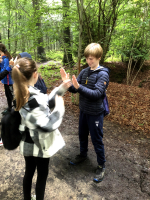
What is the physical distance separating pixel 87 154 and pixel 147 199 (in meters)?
1.36

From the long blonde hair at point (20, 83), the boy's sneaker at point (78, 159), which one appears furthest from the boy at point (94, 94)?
the long blonde hair at point (20, 83)

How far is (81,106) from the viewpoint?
240 centimetres

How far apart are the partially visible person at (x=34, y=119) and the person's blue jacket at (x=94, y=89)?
434 mm

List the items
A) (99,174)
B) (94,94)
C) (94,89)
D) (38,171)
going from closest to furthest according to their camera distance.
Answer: (38,171)
(94,94)
(94,89)
(99,174)

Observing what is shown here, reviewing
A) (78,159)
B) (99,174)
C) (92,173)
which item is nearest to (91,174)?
(92,173)

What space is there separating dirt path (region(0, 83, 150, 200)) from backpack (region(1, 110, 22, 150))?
127 cm

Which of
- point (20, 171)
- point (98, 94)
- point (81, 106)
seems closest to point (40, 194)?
point (20, 171)

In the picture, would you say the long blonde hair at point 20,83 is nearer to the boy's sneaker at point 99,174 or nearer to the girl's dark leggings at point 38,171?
the girl's dark leggings at point 38,171

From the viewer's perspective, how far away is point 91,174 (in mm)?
2559

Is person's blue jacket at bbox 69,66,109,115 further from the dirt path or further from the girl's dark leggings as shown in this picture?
the dirt path

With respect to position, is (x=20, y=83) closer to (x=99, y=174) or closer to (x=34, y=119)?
(x=34, y=119)

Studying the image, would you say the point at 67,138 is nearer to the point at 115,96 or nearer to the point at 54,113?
the point at 54,113

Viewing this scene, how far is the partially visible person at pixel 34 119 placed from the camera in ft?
4.19

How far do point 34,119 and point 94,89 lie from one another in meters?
1.19
